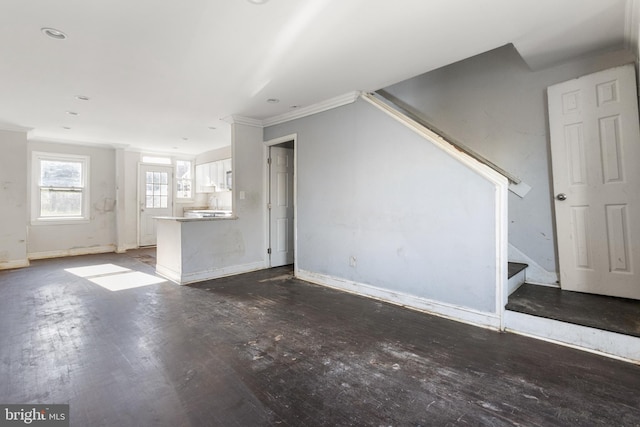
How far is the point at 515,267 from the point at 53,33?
15.2 ft

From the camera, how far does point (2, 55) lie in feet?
8.49

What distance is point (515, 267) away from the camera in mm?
3062

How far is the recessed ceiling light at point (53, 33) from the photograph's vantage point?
7.24ft

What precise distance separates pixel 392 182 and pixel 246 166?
94.9 inches

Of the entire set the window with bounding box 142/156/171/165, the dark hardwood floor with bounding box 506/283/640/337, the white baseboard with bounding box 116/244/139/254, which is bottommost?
the dark hardwood floor with bounding box 506/283/640/337

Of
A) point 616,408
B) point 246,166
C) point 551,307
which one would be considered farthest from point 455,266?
point 246,166

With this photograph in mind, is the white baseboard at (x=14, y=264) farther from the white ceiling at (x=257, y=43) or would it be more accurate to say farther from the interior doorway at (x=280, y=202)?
the interior doorway at (x=280, y=202)

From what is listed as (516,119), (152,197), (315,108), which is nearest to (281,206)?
(315,108)

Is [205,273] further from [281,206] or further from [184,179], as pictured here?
[184,179]

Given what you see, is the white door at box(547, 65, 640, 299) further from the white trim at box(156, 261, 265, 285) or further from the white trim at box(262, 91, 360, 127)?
the white trim at box(156, 261, 265, 285)

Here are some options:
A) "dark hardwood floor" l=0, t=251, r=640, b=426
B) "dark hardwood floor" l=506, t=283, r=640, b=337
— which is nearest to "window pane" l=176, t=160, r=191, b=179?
"dark hardwood floor" l=0, t=251, r=640, b=426

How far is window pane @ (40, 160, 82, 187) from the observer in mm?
5965
